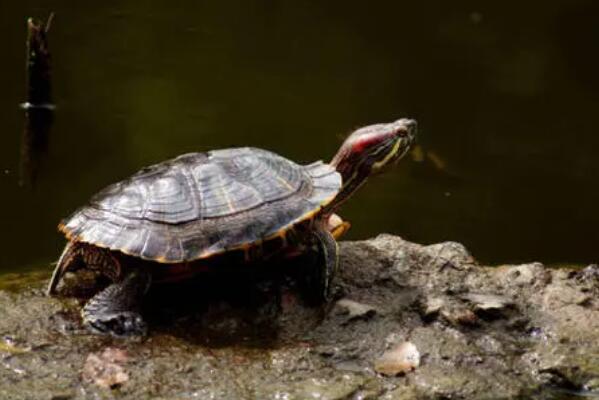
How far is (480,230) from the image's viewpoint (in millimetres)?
6750

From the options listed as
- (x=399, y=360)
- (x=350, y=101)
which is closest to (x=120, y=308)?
(x=399, y=360)

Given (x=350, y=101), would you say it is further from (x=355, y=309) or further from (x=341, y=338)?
(x=341, y=338)

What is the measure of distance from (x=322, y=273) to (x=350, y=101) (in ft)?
18.6

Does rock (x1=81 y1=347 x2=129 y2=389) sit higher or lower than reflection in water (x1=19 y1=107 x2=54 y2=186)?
higher

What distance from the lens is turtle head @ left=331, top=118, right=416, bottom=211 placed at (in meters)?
4.75

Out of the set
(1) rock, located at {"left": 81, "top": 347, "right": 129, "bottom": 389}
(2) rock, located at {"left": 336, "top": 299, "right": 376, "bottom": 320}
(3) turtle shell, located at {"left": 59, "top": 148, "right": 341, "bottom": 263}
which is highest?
(3) turtle shell, located at {"left": 59, "top": 148, "right": 341, "bottom": 263}

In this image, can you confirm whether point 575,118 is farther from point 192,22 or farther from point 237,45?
point 192,22

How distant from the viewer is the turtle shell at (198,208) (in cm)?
391

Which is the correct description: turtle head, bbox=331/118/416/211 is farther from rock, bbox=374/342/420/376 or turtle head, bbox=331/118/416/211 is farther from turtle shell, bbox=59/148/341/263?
rock, bbox=374/342/420/376

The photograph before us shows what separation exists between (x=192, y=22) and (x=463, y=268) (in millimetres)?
8522

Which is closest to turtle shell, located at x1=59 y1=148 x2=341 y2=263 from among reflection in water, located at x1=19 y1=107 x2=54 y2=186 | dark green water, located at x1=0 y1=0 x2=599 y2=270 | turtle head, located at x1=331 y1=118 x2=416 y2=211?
turtle head, located at x1=331 y1=118 x2=416 y2=211

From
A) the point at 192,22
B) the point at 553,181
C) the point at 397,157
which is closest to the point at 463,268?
the point at 397,157

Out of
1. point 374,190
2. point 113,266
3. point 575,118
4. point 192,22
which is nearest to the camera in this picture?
point 113,266

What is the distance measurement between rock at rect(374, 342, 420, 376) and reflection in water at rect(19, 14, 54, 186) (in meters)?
4.44
